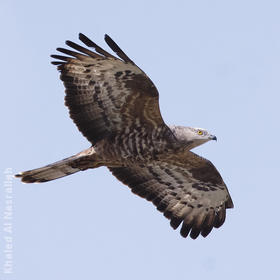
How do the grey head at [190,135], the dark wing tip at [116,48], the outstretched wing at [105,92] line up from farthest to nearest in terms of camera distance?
the grey head at [190,135] → the outstretched wing at [105,92] → the dark wing tip at [116,48]

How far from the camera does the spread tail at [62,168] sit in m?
15.2

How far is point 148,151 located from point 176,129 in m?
0.70

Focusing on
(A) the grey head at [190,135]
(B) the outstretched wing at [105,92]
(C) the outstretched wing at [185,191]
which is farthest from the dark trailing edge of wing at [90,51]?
(C) the outstretched wing at [185,191]

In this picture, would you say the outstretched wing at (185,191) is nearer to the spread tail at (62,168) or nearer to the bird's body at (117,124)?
the bird's body at (117,124)

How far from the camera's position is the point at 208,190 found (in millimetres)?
16750

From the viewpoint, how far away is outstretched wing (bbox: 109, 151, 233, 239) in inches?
648

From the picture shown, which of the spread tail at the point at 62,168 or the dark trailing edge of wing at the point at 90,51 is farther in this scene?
the spread tail at the point at 62,168

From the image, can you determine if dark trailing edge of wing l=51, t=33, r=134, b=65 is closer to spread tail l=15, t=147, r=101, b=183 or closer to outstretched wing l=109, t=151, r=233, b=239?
spread tail l=15, t=147, r=101, b=183

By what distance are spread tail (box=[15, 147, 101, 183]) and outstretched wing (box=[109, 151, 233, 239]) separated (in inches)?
48.6

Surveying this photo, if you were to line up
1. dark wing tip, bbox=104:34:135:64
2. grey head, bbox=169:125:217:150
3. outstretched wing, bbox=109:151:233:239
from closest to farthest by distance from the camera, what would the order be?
dark wing tip, bbox=104:34:135:64 → grey head, bbox=169:125:217:150 → outstretched wing, bbox=109:151:233:239

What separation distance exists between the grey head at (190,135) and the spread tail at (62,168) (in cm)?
167

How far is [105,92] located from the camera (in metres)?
15.1

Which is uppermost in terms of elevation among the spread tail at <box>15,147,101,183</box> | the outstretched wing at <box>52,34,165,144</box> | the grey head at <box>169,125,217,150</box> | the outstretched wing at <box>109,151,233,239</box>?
the outstretched wing at <box>52,34,165,144</box>

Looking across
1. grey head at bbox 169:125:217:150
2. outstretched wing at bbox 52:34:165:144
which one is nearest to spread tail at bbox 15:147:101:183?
outstretched wing at bbox 52:34:165:144
